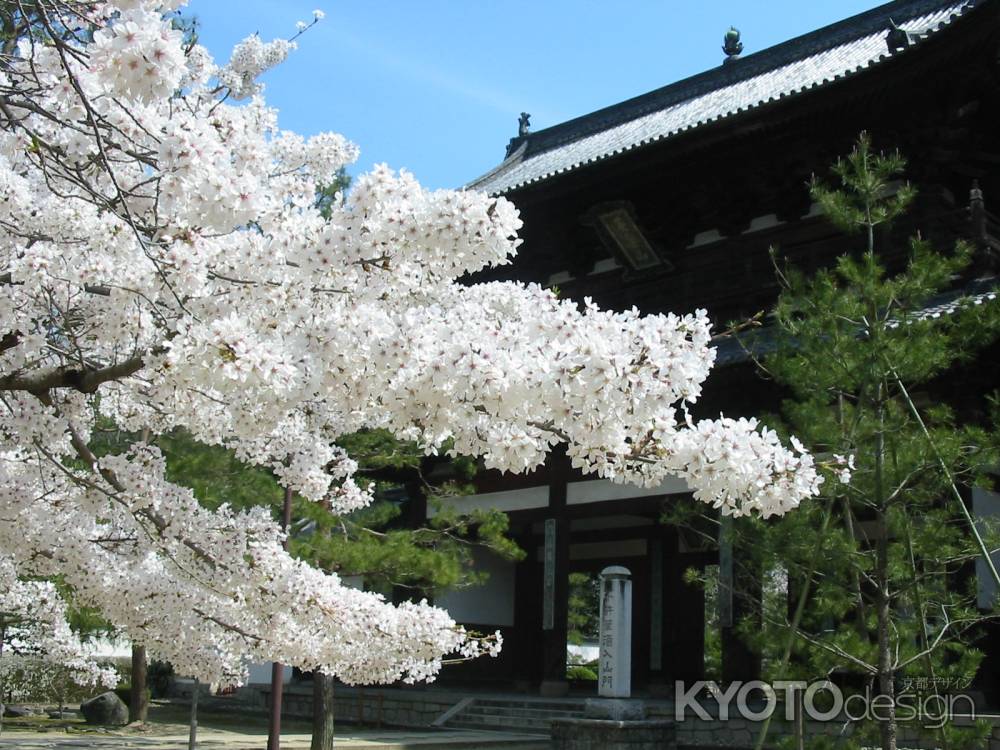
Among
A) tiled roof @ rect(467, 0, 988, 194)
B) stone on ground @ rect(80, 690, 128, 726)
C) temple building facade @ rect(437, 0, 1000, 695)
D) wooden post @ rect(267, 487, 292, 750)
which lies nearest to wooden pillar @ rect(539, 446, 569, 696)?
temple building facade @ rect(437, 0, 1000, 695)

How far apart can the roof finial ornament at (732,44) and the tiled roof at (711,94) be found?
1.75ft

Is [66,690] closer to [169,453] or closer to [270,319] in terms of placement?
[169,453]

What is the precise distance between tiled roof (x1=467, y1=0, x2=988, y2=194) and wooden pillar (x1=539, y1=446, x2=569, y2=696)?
3830 millimetres

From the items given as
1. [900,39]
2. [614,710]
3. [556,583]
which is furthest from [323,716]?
[900,39]

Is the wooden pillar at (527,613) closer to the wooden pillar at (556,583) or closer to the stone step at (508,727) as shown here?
the stone step at (508,727)

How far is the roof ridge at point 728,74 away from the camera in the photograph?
1477 centimetres

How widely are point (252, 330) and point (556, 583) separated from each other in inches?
378

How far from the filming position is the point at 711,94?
16.6 m

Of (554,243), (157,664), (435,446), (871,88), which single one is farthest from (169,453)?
(157,664)

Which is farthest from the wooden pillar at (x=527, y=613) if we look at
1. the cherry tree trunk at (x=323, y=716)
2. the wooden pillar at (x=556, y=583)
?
the cherry tree trunk at (x=323, y=716)

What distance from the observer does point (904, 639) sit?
256 inches

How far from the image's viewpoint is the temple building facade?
9570mm

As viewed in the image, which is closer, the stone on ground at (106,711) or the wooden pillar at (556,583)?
the wooden pillar at (556,583)

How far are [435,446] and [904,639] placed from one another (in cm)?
384
